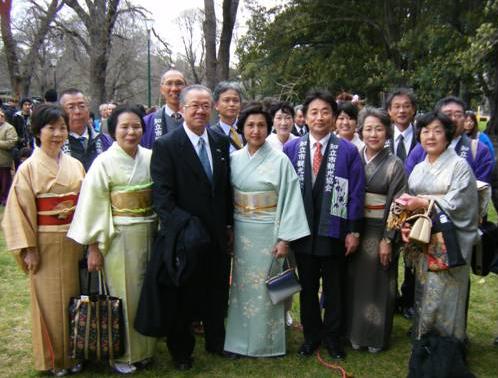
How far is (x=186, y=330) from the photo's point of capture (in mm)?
3490

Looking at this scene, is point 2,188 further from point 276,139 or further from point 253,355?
point 253,355

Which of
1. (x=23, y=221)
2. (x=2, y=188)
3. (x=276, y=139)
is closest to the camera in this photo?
(x=23, y=221)

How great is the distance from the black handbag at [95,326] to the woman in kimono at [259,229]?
0.89 m

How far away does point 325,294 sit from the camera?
3705 millimetres

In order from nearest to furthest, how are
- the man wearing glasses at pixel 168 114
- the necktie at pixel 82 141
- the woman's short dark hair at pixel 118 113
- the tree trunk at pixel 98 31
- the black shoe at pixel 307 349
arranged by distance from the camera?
the woman's short dark hair at pixel 118 113
the black shoe at pixel 307 349
the necktie at pixel 82 141
the man wearing glasses at pixel 168 114
the tree trunk at pixel 98 31

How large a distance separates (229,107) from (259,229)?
1293 millimetres

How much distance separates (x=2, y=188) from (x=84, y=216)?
6.49m

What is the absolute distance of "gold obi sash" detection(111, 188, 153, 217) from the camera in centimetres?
329

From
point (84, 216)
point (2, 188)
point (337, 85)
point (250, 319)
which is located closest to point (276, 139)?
point (250, 319)

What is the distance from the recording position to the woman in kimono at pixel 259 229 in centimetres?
348

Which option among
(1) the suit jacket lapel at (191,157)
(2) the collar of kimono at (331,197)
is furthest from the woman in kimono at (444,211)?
(1) the suit jacket lapel at (191,157)

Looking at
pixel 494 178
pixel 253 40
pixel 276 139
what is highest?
pixel 253 40

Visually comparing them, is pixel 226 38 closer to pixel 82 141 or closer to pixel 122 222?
pixel 82 141

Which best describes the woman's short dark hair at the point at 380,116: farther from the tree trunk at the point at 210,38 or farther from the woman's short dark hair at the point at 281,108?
the tree trunk at the point at 210,38
